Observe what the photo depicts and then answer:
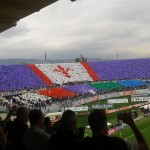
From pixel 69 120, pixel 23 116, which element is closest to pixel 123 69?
pixel 23 116

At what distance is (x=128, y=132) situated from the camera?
25.6 metres

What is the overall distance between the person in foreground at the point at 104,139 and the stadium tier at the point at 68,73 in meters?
54.3

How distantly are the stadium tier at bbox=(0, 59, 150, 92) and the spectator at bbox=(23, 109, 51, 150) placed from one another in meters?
52.8

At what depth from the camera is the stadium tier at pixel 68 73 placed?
2532 inches

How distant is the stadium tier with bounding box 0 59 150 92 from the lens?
6431 centimetres

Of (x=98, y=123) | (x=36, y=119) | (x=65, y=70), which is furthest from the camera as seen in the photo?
(x=65, y=70)

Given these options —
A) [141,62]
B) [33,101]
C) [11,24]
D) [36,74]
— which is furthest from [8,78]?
[11,24]

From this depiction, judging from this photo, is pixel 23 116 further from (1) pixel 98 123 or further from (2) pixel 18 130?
(1) pixel 98 123

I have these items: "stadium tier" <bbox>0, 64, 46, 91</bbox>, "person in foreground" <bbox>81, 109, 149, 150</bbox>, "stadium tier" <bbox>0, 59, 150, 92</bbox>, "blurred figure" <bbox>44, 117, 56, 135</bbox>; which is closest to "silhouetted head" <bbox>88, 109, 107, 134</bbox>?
"person in foreground" <bbox>81, 109, 149, 150</bbox>

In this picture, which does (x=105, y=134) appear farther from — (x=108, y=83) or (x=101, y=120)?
(x=108, y=83)

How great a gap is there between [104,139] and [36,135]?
1556 mm

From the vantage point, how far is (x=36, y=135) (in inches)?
182

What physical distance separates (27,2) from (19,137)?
91.9 inches

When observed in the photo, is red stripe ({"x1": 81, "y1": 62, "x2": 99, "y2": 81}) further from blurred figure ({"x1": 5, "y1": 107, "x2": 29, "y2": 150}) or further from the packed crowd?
the packed crowd
